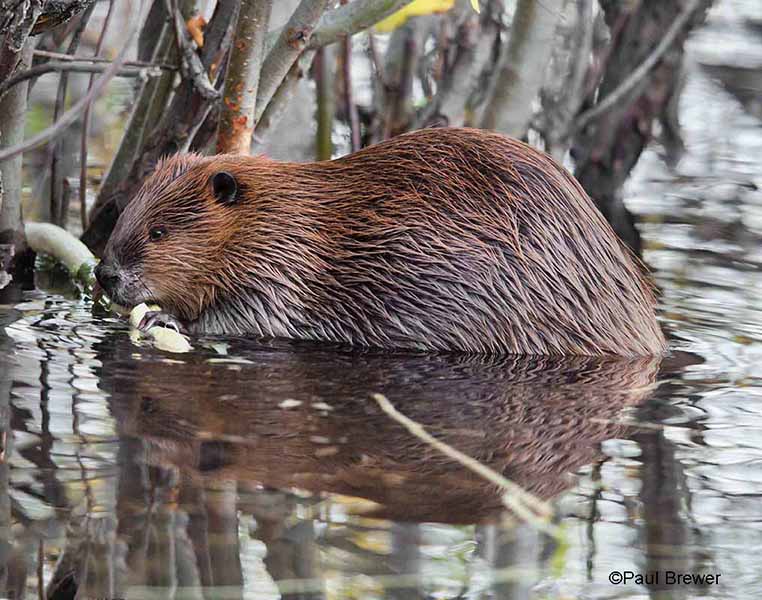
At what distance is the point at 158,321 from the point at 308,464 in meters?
1.24

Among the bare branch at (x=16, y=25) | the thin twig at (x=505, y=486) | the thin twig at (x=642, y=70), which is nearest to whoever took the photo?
the thin twig at (x=505, y=486)

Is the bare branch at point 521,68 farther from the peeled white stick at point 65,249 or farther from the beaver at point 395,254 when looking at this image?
the peeled white stick at point 65,249

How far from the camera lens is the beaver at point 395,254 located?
11.5ft

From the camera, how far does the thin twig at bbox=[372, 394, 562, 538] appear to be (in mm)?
2234

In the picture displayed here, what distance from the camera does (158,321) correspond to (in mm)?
3570

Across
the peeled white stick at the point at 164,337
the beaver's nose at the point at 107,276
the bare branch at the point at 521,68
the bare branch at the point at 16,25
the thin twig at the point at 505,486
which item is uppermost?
the bare branch at the point at 521,68

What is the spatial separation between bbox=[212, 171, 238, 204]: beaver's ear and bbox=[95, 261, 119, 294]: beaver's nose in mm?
374

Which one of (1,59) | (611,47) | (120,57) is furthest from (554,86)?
(120,57)

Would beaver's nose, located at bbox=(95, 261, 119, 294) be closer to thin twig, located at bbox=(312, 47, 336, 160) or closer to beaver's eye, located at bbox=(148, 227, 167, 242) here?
beaver's eye, located at bbox=(148, 227, 167, 242)

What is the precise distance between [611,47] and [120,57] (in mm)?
4586

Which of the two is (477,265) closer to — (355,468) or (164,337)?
(164,337)

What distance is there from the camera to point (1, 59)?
9.95 feet

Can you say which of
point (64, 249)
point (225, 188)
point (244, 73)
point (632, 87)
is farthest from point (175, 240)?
point (632, 87)

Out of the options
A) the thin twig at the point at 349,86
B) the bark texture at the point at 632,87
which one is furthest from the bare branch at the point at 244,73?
the bark texture at the point at 632,87
